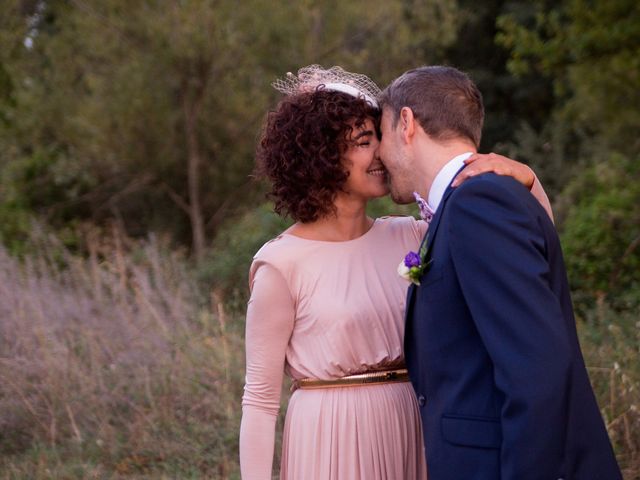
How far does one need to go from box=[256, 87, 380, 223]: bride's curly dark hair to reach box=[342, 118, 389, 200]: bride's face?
24 mm

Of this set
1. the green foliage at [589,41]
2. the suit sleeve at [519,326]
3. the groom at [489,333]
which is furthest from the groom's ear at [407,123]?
the green foliage at [589,41]

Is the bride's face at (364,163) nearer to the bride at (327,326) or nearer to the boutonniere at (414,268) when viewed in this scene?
the bride at (327,326)

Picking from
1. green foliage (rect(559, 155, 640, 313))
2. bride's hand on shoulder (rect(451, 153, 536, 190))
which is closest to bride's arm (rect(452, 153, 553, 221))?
bride's hand on shoulder (rect(451, 153, 536, 190))

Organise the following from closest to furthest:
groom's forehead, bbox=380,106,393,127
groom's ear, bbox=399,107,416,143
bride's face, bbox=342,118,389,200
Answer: groom's ear, bbox=399,107,416,143 < groom's forehead, bbox=380,106,393,127 < bride's face, bbox=342,118,389,200

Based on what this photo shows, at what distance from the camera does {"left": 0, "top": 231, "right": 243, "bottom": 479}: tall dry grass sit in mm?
5469

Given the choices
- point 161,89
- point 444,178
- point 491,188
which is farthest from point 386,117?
point 161,89

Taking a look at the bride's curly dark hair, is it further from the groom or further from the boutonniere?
the boutonniere

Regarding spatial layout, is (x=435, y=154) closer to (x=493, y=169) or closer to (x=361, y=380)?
(x=493, y=169)

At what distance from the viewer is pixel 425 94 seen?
2.56 m

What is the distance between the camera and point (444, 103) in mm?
2533

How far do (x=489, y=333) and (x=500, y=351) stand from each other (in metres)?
0.05

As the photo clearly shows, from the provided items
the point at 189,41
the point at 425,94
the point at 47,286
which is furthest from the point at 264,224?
the point at 425,94

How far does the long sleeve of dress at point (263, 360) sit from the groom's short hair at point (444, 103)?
685 mm

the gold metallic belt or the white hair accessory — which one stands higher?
the white hair accessory
